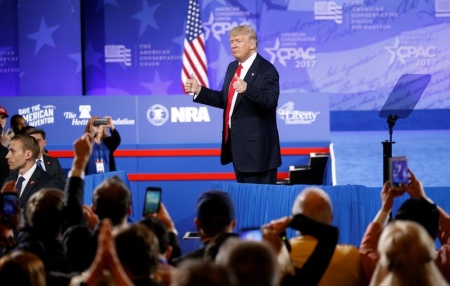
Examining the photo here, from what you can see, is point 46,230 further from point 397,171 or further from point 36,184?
point 36,184

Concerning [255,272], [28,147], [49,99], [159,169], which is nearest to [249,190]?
[28,147]

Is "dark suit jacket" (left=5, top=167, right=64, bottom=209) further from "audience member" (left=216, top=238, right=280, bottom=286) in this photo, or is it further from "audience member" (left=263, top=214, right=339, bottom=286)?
"audience member" (left=216, top=238, right=280, bottom=286)

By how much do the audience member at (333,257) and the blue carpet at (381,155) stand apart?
21.9 ft

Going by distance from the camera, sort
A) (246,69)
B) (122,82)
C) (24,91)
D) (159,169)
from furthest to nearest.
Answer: (122,82) → (24,91) → (159,169) → (246,69)

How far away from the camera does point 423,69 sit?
659 inches

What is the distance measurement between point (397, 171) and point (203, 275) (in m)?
2.42

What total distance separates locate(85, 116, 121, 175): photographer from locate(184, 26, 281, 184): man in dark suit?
1.48 m

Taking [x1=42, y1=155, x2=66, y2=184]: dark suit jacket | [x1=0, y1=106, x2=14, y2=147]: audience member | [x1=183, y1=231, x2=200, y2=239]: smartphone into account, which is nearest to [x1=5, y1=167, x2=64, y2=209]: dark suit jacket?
[x1=42, y1=155, x2=66, y2=184]: dark suit jacket

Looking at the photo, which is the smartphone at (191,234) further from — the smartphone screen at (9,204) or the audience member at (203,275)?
the audience member at (203,275)

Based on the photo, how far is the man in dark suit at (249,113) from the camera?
773 centimetres

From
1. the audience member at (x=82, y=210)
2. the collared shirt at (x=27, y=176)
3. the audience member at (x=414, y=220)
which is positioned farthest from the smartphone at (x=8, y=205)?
the collared shirt at (x=27, y=176)

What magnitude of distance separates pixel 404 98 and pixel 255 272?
6045 mm

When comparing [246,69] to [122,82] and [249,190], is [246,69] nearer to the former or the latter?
[249,190]

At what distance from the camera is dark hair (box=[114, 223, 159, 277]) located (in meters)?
3.21
